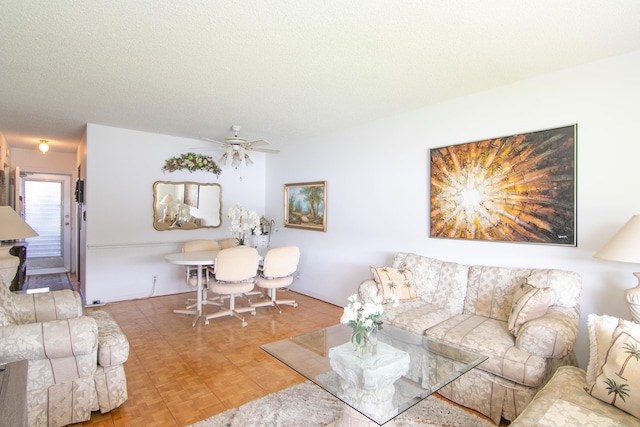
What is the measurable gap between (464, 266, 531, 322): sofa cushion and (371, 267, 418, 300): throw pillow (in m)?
0.53

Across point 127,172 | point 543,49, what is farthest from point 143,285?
point 543,49

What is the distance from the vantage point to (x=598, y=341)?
178 cm

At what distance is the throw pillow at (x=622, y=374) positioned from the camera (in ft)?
5.02

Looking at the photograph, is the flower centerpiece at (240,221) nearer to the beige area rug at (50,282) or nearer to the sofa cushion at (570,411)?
the beige area rug at (50,282)

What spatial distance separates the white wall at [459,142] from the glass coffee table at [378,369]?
1.32 meters

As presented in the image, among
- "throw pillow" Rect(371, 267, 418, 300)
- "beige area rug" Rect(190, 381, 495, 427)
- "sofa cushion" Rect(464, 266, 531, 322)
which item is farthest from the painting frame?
"beige area rug" Rect(190, 381, 495, 427)

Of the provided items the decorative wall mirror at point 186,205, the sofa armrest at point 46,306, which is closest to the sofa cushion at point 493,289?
the sofa armrest at point 46,306

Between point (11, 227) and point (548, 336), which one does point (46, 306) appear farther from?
point (548, 336)

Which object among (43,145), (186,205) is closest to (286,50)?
(186,205)

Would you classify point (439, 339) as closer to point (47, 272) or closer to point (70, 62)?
point (70, 62)

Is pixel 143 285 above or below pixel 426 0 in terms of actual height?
below

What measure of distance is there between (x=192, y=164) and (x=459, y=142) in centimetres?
411

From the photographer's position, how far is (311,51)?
2412 millimetres

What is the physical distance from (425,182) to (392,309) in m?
1.52
